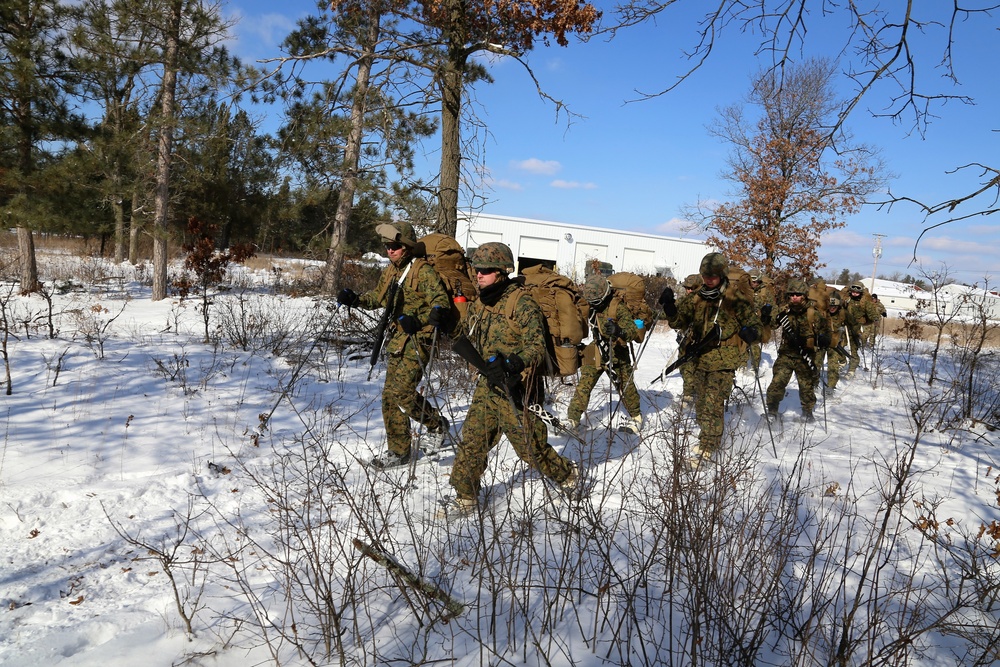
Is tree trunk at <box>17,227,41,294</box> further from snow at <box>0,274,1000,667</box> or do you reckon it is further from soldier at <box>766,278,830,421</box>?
soldier at <box>766,278,830,421</box>

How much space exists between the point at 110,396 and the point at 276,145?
237 inches

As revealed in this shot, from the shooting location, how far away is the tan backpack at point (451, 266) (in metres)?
4.91

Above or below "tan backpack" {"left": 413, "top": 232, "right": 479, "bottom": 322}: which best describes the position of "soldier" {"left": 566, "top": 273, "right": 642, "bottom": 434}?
below

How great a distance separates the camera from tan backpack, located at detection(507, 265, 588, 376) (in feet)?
15.1

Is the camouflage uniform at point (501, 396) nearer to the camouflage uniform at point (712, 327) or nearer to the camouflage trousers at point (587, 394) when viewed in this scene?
the camouflage uniform at point (712, 327)

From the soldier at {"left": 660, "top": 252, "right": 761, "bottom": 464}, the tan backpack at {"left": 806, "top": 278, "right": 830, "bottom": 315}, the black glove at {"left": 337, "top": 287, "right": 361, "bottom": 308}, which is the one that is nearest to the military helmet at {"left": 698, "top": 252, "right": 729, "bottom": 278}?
the soldier at {"left": 660, "top": 252, "right": 761, "bottom": 464}

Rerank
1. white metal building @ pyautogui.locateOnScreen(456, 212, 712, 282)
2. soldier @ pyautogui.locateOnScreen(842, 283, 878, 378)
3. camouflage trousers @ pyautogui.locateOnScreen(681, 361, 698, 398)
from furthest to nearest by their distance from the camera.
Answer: white metal building @ pyautogui.locateOnScreen(456, 212, 712, 282), soldier @ pyautogui.locateOnScreen(842, 283, 878, 378), camouflage trousers @ pyautogui.locateOnScreen(681, 361, 698, 398)

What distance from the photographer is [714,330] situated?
5090 millimetres

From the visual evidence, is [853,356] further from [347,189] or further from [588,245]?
[588,245]

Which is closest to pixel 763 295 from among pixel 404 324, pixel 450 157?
pixel 450 157

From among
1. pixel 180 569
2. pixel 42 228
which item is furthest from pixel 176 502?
pixel 42 228

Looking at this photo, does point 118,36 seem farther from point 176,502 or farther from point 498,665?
point 498,665

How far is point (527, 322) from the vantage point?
3660mm

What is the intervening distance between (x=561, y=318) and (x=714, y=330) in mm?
1340
